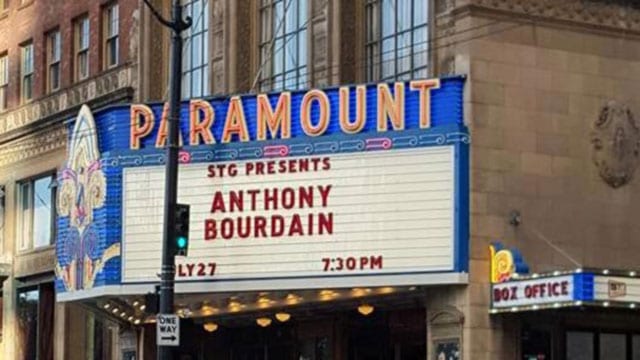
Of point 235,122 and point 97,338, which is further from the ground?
point 235,122

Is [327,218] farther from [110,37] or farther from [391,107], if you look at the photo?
[110,37]

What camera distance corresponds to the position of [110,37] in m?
41.8

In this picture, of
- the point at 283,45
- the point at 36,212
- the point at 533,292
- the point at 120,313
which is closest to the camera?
the point at 533,292

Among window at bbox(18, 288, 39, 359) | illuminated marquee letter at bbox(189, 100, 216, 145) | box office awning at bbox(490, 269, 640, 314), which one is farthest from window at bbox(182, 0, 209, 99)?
box office awning at bbox(490, 269, 640, 314)

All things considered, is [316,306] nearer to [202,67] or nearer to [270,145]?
[270,145]

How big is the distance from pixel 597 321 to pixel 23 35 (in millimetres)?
23005

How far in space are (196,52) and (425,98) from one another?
10.3m

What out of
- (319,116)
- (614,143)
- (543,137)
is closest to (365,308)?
(319,116)

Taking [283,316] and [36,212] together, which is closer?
[283,316]

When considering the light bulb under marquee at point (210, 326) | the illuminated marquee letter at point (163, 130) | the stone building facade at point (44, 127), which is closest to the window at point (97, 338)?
the stone building facade at point (44, 127)

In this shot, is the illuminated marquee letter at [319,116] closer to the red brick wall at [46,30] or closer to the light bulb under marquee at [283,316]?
the light bulb under marquee at [283,316]

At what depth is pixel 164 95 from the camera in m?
38.7

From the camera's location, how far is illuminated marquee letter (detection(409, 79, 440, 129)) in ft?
96.0

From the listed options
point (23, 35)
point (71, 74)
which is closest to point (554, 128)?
point (71, 74)
